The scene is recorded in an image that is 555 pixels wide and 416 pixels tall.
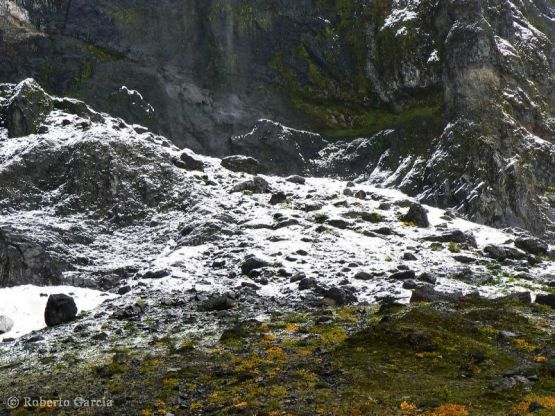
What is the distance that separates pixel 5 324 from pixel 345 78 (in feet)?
232

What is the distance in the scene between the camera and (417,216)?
52.4 m

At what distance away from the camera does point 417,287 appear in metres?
35.0

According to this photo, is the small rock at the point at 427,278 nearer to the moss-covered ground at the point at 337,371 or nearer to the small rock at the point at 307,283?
the small rock at the point at 307,283

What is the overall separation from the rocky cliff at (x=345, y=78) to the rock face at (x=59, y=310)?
161 ft

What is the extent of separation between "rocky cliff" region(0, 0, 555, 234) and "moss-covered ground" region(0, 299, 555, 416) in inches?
1890

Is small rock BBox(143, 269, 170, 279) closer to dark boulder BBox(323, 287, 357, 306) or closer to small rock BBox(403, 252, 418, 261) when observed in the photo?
dark boulder BBox(323, 287, 357, 306)

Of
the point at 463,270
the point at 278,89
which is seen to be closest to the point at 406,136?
the point at 278,89

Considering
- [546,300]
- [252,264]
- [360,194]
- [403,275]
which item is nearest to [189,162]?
[360,194]

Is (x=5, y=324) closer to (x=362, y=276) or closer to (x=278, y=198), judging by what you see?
(x=362, y=276)

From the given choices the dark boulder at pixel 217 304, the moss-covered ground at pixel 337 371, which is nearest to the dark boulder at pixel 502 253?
the moss-covered ground at pixel 337 371

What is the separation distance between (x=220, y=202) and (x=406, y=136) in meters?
35.5

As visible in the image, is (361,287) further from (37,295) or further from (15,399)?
(15,399)

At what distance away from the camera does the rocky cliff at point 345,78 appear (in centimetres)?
7550

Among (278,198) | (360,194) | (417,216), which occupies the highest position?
(278,198)
